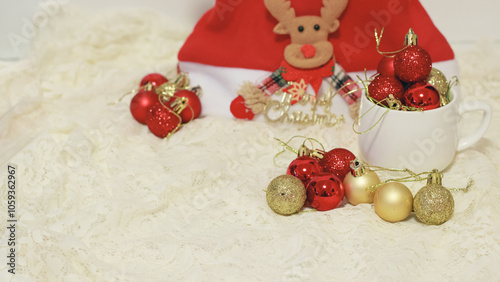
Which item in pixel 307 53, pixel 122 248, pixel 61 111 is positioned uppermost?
pixel 307 53

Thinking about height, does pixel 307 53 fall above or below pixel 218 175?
above

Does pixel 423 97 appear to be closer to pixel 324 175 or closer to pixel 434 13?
pixel 324 175

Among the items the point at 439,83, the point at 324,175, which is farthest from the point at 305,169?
the point at 439,83

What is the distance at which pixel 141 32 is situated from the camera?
4.64 feet

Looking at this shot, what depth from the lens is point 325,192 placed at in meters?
0.81

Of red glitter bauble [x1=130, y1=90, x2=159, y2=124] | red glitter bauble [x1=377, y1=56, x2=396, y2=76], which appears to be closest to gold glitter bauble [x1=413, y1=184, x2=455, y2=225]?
red glitter bauble [x1=377, y1=56, x2=396, y2=76]

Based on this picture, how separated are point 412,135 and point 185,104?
47 centimetres

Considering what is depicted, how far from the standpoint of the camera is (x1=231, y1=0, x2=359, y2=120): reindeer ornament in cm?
102

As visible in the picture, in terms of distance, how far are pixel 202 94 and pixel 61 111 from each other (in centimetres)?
33

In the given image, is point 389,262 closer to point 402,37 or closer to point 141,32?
point 402,37

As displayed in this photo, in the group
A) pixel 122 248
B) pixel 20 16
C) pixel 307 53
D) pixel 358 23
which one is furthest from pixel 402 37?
pixel 20 16

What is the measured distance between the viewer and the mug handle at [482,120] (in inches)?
34.9

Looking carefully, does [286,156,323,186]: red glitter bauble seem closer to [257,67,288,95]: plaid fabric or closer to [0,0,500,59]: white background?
[257,67,288,95]: plaid fabric

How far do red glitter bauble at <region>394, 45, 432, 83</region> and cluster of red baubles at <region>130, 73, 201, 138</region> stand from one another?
1.43ft
